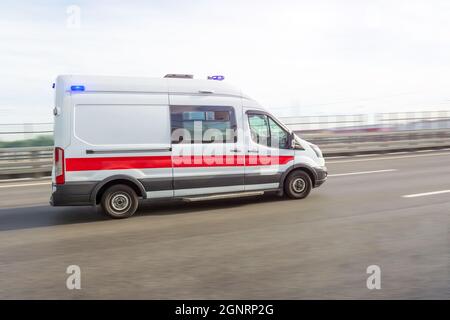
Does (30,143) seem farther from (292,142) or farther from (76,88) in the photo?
(292,142)

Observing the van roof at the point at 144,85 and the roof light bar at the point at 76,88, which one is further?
the van roof at the point at 144,85

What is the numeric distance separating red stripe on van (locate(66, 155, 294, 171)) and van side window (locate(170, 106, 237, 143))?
32 centimetres

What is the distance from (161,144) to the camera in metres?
8.00

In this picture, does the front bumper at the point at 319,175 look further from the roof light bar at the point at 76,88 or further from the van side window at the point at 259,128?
the roof light bar at the point at 76,88

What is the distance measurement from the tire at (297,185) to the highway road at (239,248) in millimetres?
194

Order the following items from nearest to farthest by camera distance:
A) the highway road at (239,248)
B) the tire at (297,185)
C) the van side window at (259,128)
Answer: the highway road at (239,248) → the van side window at (259,128) → the tire at (297,185)

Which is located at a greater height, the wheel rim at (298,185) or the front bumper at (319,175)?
the front bumper at (319,175)

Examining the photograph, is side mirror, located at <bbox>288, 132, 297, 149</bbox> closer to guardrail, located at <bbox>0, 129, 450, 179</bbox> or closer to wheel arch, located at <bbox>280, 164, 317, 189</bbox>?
wheel arch, located at <bbox>280, 164, 317, 189</bbox>

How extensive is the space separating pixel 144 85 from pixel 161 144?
3.45 feet

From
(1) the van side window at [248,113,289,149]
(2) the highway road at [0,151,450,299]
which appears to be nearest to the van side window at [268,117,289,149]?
(1) the van side window at [248,113,289,149]

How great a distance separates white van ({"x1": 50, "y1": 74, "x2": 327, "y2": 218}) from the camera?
7559mm

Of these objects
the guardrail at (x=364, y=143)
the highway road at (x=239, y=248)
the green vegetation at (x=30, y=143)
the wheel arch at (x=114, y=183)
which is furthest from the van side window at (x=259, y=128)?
the green vegetation at (x=30, y=143)

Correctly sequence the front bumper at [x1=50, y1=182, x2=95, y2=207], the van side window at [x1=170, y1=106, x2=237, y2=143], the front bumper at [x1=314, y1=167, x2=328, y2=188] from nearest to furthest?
the front bumper at [x1=50, y1=182, x2=95, y2=207] < the van side window at [x1=170, y1=106, x2=237, y2=143] < the front bumper at [x1=314, y1=167, x2=328, y2=188]

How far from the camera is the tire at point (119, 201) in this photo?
781 centimetres
